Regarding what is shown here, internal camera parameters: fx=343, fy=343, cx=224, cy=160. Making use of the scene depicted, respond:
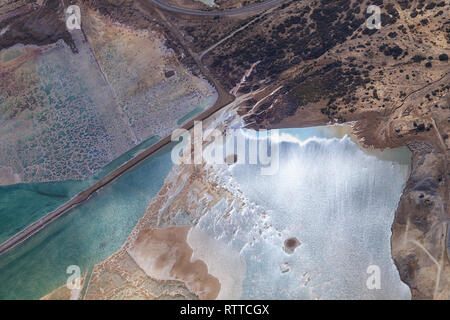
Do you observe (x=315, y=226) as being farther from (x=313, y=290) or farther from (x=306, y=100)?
Answer: (x=306, y=100)

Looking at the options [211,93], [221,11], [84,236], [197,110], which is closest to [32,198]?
[84,236]

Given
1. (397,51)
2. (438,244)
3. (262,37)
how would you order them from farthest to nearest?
(262,37) → (397,51) → (438,244)

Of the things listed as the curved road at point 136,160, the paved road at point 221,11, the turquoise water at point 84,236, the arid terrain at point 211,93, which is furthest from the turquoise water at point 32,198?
the paved road at point 221,11

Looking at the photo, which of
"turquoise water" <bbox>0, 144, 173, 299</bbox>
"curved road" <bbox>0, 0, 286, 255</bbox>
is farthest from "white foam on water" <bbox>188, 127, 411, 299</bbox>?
"curved road" <bbox>0, 0, 286, 255</bbox>

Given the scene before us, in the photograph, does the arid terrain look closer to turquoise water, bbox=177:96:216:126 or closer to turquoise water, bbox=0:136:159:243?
turquoise water, bbox=177:96:216:126
